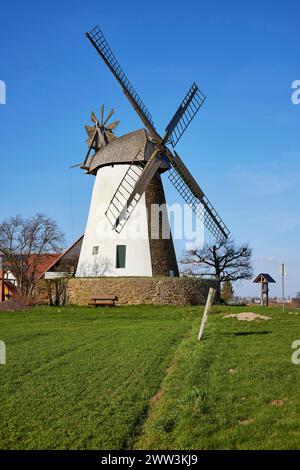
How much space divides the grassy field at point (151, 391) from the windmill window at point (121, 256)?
1370cm

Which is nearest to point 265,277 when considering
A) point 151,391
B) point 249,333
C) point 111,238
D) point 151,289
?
point 151,289

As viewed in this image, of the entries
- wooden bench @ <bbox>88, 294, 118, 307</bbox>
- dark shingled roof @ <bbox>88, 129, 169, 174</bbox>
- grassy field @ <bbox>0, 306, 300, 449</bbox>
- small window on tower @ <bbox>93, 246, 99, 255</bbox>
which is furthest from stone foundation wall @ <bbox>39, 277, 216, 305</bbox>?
grassy field @ <bbox>0, 306, 300, 449</bbox>

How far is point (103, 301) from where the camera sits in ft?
86.6

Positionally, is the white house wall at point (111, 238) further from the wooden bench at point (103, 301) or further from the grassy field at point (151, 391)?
the grassy field at point (151, 391)

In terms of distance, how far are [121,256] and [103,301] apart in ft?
10.3

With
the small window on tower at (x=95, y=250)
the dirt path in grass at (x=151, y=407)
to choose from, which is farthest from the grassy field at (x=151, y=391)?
the small window on tower at (x=95, y=250)

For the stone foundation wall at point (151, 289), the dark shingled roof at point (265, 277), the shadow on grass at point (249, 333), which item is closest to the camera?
the shadow on grass at point (249, 333)

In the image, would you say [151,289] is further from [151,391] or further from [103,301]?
[151,391]

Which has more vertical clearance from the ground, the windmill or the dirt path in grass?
the windmill

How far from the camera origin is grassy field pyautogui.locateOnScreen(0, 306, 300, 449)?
5992 mm

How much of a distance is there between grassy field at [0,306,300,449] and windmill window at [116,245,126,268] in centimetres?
1370

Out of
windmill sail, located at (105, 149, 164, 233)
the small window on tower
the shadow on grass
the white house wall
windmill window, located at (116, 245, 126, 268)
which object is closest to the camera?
the shadow on grass

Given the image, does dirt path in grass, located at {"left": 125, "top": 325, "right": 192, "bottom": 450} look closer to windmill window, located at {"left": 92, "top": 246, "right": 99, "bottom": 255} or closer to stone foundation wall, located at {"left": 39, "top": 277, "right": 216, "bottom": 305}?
stone foundation wall, located at {"left": 39, "top": 277, "right": 216, "bottom": 305}

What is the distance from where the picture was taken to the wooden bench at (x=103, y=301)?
26250mm
